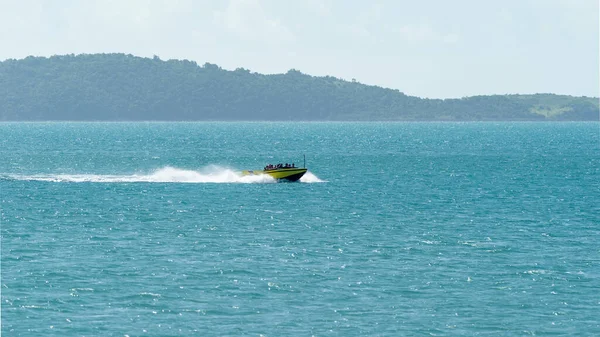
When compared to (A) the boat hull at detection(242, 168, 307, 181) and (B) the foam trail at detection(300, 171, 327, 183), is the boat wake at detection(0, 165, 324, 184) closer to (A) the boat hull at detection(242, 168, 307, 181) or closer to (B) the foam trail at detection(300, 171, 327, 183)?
(B) the foam trail at detection(300, 171, 327, 183)

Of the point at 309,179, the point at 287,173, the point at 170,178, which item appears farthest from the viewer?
the point at 170,178

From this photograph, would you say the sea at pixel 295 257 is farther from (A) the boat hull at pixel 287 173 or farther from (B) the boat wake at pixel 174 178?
(A) the boat hull at pixel 287 173

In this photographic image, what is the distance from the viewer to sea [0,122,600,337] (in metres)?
45.3

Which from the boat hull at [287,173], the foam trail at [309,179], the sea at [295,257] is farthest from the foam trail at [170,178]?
the foam trail at [309,179]

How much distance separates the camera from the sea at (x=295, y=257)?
45281 mm

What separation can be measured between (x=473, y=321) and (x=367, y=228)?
84.9 feet

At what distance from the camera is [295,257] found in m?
58.8

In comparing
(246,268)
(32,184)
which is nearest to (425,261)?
(246,268)

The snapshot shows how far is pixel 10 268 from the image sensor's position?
179 feet

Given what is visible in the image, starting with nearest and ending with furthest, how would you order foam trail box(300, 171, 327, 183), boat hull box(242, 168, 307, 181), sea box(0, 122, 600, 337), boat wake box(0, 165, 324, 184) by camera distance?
1. sea box(0, 122, 600, 337)
2. boat hull box(242, 168, 307, 181)
3. boat wake box(0, 165, 324, 184)
4. foam trail box(300, 171, 327, 183)

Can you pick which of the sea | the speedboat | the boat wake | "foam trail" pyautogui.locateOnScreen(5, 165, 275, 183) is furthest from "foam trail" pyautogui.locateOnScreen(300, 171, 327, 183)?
"foam trail" pyautogui.locateOnScreen(5, 165, 275, 183)

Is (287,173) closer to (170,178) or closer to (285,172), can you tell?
(285,172)

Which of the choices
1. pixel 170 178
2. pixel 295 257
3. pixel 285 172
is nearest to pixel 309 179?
pixel 285 172

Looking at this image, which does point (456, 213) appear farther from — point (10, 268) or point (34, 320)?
point (34, 320)
